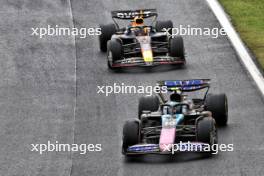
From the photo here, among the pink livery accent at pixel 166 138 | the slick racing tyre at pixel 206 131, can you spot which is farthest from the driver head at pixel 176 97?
the slick racing tyre at pixel 206 131

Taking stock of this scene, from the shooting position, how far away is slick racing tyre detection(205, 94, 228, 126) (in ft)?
76.0

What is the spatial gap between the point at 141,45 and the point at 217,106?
6122 mm

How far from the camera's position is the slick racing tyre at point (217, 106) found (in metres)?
23.2

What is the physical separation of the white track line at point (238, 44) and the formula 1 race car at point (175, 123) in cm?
288

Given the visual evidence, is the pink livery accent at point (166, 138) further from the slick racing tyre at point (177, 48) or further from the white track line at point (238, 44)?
the slick racing tyre at point (177, 48)

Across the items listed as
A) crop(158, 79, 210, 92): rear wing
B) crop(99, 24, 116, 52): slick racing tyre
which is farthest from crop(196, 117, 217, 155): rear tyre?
crop(99, 24, 116, 52): slick racing tyre

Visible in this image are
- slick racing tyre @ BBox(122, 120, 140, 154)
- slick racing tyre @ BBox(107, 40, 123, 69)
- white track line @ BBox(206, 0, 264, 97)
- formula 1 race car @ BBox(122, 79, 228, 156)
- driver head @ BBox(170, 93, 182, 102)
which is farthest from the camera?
slick racing tyre @ BBox(107, 40, 123, 69)

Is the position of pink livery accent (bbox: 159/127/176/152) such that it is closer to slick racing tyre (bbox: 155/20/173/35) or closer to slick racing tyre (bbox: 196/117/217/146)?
slick racing tyre (bbox: 196/117/217/146)

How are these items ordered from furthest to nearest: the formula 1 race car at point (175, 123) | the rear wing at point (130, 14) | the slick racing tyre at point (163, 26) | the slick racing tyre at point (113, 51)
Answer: the slick racing tyre at point (163, 26) → the rear wing at point (130, 14) → the slick racing tyre at point (113, 51) → the formula 1 race car at point (175, 123)

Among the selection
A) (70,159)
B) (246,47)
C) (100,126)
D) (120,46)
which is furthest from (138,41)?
(70,159)

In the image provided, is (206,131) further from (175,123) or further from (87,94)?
(87,94)

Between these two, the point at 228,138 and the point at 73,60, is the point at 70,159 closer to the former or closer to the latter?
the point at 228,138

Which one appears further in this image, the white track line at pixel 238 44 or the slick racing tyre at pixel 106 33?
the slick racing tyre at pixel 106 33

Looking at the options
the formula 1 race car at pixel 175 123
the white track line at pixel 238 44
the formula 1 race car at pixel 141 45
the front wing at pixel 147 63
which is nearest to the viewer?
the formula 1 race car at pixel 175 123
